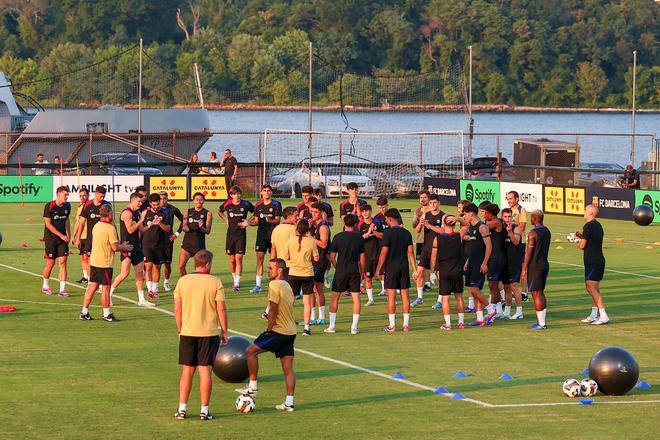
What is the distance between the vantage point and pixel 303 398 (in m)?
16.0

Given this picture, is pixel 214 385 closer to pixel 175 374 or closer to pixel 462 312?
pixel 175 374

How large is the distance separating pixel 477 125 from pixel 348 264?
105689 millimetres

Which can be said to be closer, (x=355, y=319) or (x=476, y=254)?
(x=355, y=319)

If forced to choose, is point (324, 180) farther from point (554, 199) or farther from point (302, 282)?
point (302, 282)

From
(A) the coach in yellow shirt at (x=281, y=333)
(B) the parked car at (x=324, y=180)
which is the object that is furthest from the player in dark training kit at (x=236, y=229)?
(B) the parked car at (x=324, y=180)

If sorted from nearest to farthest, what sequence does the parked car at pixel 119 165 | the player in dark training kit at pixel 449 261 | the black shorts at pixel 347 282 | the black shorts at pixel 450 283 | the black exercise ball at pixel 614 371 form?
the black exercise ball at pixel 614 371 → the black shorts at pixel 347 282 → the player in dark training kit at pixel 449 261 → the black shorts at pixel 450 283 → the parked car at pixel 119 165

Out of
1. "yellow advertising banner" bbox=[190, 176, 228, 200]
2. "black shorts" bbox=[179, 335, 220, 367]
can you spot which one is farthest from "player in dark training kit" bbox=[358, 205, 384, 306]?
"yellow advertising banner" bbox=[190, 176, 228, 200]

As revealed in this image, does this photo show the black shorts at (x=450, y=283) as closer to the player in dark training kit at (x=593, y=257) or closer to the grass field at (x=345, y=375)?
the grass field at (x=345, y=375)

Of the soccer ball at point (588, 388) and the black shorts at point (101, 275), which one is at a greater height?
the black shorts at point (101, 275)

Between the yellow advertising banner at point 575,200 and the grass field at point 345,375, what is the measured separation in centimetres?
1603

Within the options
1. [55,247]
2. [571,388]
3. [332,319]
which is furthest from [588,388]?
[55,247]

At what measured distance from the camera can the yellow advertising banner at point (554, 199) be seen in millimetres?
42719

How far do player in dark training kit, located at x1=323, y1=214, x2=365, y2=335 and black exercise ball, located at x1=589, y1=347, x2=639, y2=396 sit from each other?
546cm

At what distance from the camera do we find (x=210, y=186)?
4691 cm
